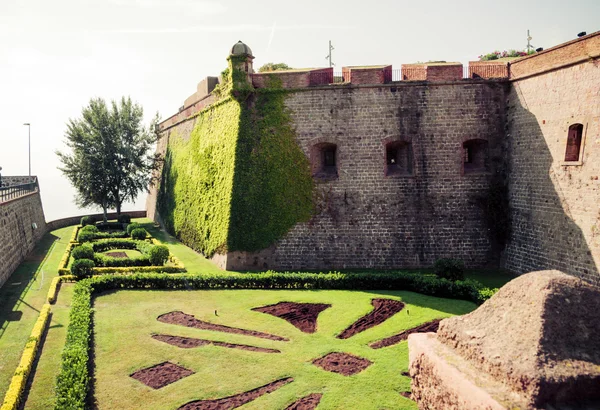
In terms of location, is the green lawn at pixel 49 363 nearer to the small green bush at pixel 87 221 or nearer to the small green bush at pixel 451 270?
the small green bush at pixel 451 270

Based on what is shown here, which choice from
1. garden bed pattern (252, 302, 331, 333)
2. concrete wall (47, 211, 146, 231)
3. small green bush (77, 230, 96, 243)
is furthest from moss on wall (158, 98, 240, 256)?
concrete wall (47, 211, 146, 231)

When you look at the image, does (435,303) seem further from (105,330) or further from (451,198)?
(105,330)

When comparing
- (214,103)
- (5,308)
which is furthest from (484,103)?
(5,308)

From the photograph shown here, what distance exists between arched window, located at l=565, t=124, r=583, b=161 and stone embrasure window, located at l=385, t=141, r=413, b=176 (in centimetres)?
554

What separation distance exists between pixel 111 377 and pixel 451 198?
44.4 feet

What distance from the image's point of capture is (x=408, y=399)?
8.77 meters

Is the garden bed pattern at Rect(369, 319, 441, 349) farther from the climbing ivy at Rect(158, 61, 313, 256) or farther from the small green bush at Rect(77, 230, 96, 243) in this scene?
the small green bush at Rect(77, 230, 96, 243)

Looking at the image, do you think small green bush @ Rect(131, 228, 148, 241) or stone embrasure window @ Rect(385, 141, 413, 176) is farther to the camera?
small green bush @ Rect(131, 228, 148, 241)

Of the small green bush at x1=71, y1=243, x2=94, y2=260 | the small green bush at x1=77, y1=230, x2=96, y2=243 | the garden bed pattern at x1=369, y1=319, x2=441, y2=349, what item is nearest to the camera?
the garden bed pattern at x1=369, y1=319, x2=441, y2=349

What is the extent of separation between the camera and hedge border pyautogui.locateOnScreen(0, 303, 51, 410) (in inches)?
341

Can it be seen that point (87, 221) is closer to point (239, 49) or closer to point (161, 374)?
point (239, 49)

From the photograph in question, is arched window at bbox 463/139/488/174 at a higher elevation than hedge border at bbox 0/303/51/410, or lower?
higher

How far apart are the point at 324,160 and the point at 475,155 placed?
5.86 meters

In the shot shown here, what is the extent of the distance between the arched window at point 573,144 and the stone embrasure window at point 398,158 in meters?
5.54
